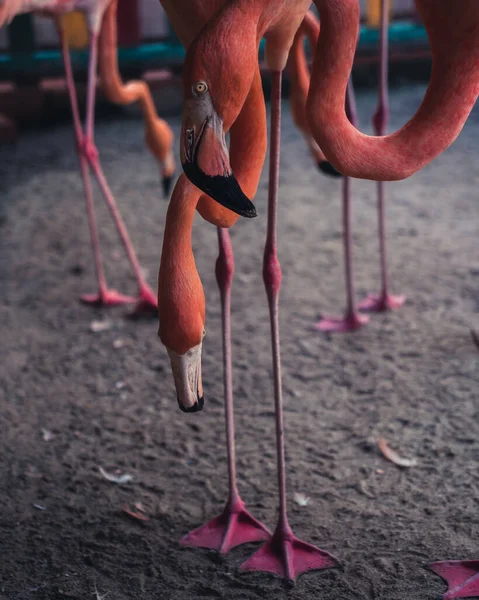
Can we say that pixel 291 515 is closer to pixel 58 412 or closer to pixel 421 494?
pixel 421 494

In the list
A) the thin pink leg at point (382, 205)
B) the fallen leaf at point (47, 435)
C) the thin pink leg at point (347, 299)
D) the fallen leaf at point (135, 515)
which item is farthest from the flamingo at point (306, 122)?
the fallen leaf at point (47, 435)

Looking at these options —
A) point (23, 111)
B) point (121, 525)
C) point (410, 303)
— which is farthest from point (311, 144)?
point (23, 111)

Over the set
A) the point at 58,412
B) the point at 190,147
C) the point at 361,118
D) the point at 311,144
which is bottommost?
the point at 58,412

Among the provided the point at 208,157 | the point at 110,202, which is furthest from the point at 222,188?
the point at 110,202

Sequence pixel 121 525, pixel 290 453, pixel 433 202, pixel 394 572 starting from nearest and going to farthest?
pixel 394 572 → pixel 121 525 → pixel 290 453 → pixel 433 202

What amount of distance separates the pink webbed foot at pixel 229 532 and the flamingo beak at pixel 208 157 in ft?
3.42

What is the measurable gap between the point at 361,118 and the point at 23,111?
2.85 m

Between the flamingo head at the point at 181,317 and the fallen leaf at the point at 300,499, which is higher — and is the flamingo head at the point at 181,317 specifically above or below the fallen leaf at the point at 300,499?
above

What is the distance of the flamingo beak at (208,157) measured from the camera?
4.28ft

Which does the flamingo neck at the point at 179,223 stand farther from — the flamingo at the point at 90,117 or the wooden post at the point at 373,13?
the wooden post at the point at 373,13

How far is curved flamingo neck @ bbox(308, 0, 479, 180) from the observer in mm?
1399

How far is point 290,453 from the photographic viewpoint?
2.45 m

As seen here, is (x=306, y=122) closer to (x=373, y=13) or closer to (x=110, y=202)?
(x=110, y=202)

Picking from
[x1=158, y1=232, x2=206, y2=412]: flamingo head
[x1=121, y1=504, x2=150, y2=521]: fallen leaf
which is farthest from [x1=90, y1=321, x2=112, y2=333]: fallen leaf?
[x1=158, y1=232, x2=206, y2=412]: flamingo head
